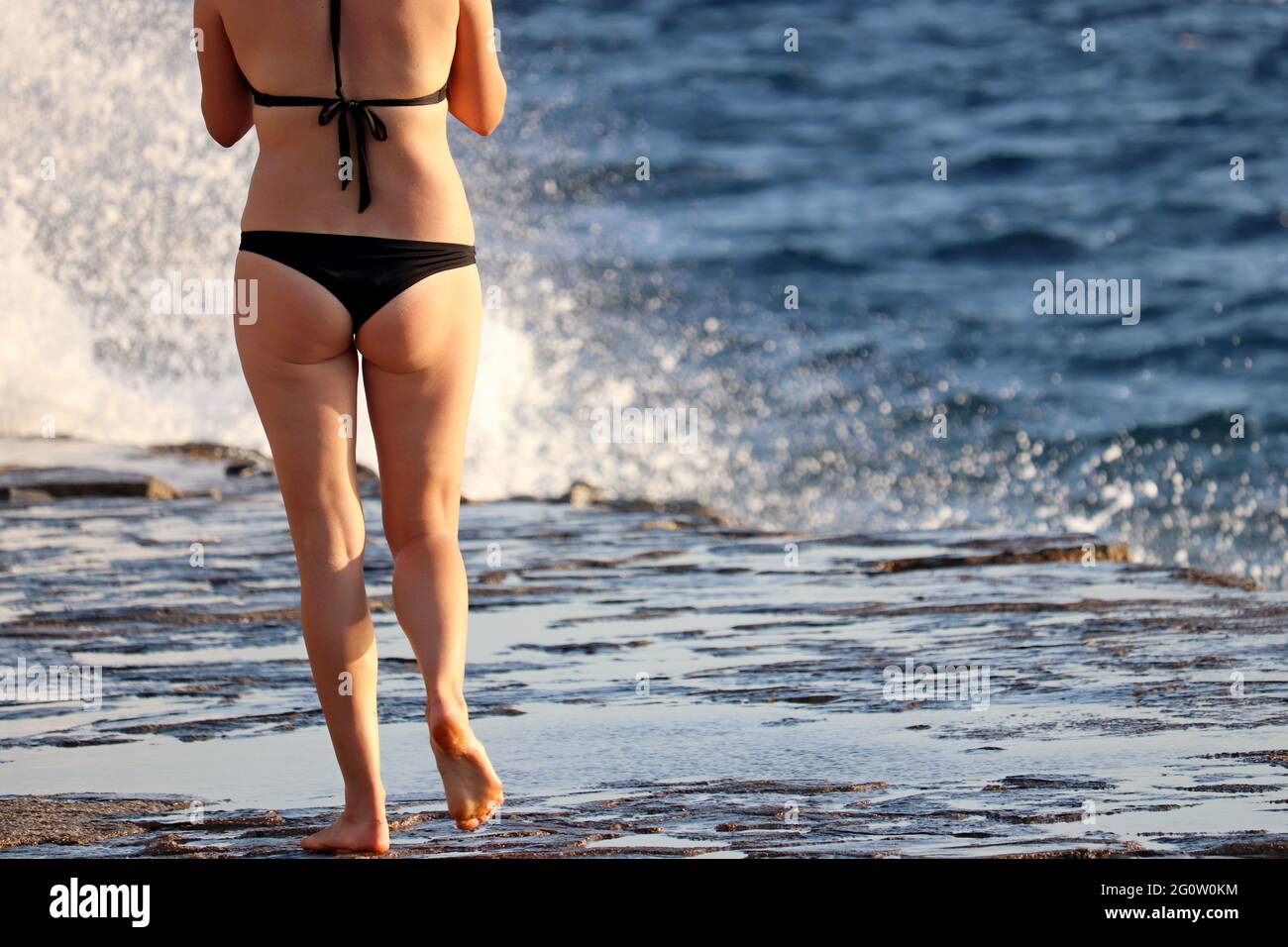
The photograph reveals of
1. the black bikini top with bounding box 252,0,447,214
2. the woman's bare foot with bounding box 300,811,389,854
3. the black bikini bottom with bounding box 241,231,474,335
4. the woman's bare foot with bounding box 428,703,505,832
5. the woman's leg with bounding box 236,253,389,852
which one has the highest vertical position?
the black bikini top with bounding box 252,0,447,214

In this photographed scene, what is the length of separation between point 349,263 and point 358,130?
0.85ft

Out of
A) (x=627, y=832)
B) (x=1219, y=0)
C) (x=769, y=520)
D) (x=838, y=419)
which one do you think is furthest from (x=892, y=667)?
(x=1219, y=0)

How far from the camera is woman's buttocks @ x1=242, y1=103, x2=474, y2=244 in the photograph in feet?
13.1

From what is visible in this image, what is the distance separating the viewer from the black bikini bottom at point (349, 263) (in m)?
3.98

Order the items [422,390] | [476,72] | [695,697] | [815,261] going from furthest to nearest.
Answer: [815,261], [695,697], [476,72], [422,390]

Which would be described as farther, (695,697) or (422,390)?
(695,697)

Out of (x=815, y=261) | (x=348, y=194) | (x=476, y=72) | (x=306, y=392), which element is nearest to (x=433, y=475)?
(x=306, y=392)

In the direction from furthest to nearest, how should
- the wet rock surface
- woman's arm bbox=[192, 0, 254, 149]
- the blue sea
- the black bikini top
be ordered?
the blue sea → the wet rock surface → woman's arm bbox=[192, 0, 254, 149] → the black bikini top

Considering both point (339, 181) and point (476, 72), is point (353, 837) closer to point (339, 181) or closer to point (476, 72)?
point (339, 181)

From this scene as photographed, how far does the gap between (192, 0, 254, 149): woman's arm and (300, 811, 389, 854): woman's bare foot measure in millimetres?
1408

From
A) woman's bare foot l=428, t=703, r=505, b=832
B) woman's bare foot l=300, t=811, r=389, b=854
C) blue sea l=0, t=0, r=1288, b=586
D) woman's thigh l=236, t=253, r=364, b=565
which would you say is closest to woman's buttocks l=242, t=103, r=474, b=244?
woman's thigh l=236, t=253, r=364, b=565

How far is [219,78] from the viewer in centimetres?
412

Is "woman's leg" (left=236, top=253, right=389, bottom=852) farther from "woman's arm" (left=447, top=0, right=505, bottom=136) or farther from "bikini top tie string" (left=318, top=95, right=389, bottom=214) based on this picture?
"woman's arm" (left=447, top=0, right=505, bottom=136)
